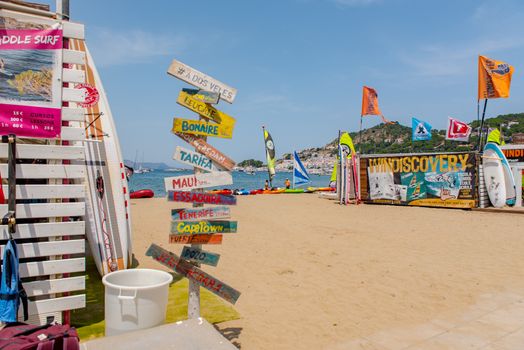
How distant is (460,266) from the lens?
7172 mm

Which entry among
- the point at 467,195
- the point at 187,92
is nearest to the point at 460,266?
the point at 187,92

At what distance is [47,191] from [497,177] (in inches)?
680

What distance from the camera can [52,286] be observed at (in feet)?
12.2

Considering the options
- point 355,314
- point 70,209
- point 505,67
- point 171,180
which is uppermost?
point 505,67

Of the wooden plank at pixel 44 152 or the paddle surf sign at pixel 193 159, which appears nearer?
the wooden plank at pixel 44 152

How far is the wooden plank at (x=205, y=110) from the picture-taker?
4.10m

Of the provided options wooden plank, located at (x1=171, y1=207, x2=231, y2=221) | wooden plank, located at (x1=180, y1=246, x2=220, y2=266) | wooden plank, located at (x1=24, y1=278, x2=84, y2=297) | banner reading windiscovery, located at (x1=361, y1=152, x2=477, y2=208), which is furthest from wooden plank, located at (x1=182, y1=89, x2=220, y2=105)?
banner reading windiscovery, located at (x1=361, y1=152, x2=477, y2=208)

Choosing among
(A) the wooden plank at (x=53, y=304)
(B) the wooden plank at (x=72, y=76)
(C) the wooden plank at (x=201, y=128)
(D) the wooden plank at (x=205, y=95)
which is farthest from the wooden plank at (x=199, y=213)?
(B) the wooden plank at (x=72, y=76)

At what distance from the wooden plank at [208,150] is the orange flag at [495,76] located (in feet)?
58.7

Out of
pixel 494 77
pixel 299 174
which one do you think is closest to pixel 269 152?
pixel 299 174

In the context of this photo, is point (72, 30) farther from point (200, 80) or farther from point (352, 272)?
point (352, 272)

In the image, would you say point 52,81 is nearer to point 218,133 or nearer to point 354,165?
point 218,133

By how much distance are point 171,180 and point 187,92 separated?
1.01 metres

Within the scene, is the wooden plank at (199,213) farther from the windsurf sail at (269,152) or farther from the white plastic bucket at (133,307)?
the windsurf sail at (269,152)
